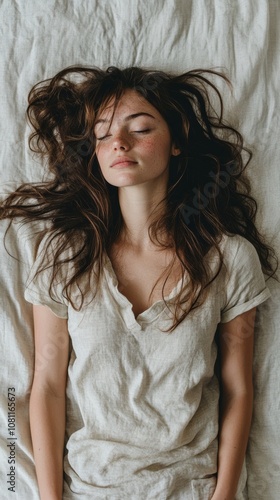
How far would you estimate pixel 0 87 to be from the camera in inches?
53.5

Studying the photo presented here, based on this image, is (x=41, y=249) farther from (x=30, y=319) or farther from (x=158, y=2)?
(x=158, y=2)

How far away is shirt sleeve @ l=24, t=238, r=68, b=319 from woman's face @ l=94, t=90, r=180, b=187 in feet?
0.67

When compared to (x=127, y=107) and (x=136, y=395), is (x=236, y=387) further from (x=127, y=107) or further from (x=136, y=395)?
(x=127, y=107)

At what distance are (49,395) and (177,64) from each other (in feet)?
2.30

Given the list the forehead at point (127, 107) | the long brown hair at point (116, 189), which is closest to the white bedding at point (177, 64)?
the long brown hair at point (116, 189)

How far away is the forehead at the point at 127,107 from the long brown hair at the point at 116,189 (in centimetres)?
1

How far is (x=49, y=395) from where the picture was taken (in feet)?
4.21

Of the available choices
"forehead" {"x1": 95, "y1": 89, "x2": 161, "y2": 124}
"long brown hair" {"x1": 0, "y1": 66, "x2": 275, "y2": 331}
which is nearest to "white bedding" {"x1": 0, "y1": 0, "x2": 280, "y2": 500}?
"long brown hair" {"x1": 0, "y1": 66, "x2": 275, "y2": 331}

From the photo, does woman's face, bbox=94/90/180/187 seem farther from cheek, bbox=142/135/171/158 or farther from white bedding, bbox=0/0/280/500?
white bedding, bbox=0/0/280/500

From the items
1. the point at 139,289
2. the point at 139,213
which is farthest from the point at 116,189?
the point at 139,289

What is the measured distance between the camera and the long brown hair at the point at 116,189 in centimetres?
128

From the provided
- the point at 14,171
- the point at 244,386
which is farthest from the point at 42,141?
the point at 244,386

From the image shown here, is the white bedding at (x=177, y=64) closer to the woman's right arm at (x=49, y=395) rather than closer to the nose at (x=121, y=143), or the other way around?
the woman's right arm at (x=49, y=395)

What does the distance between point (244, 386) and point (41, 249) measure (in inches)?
18.5
